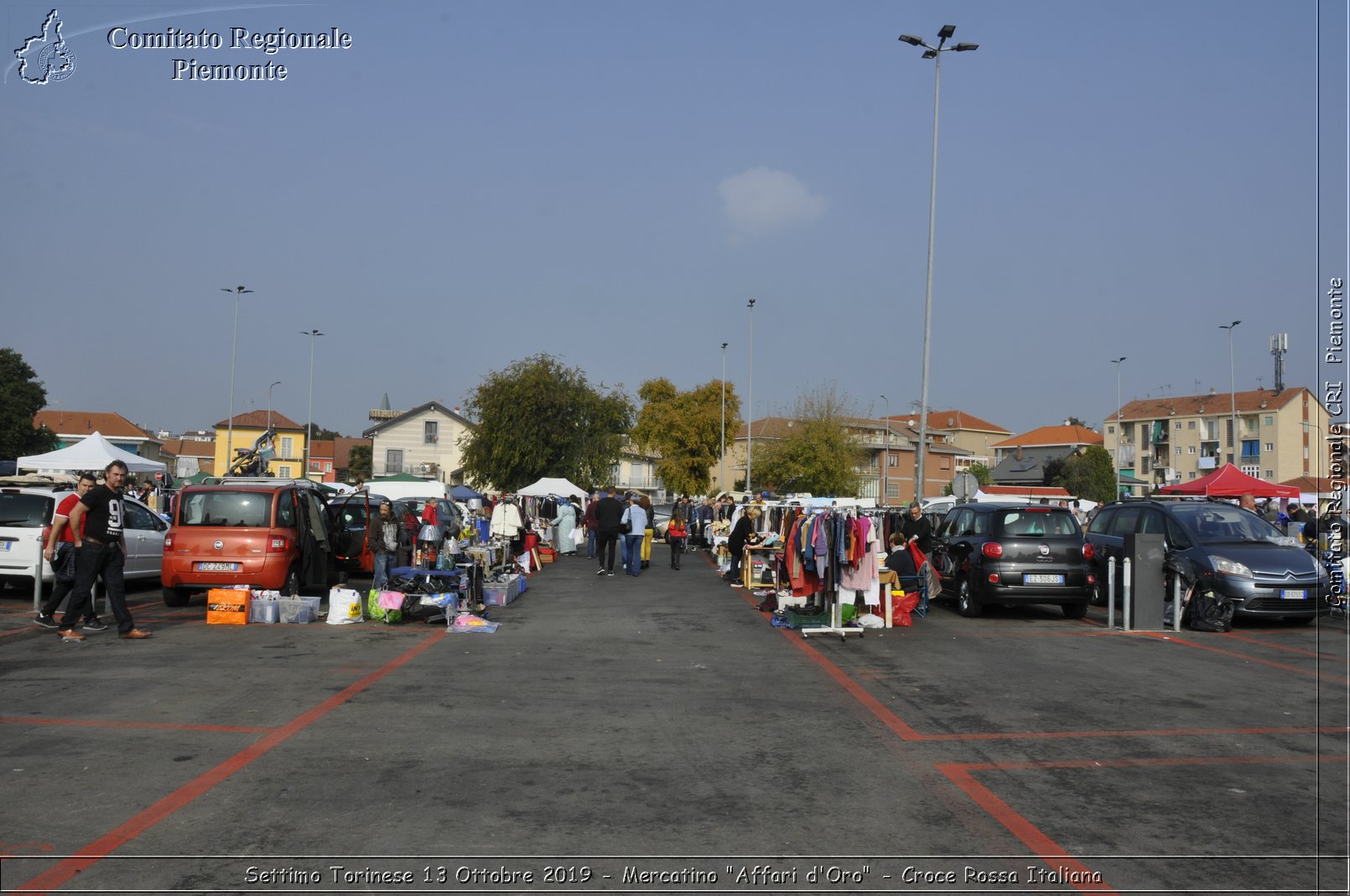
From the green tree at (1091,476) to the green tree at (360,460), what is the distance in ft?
205

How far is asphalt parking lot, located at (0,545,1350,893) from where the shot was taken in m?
4.69

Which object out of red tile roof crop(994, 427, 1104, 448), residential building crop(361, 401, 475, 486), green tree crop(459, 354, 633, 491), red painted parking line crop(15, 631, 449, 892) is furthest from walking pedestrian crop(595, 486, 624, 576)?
red tile roof crop(994, 427, 1104, 448)

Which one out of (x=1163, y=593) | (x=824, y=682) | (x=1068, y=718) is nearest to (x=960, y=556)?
(x=1163, y=593)

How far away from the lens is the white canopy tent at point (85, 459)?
82.8 feet

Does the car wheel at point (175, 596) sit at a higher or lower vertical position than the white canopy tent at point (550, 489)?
lower

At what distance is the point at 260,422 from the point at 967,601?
10738 cm

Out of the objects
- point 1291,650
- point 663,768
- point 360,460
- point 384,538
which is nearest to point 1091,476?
point 360,460

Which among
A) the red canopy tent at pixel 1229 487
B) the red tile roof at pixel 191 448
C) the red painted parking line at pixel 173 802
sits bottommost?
the red painted parking line at pixel 173 802

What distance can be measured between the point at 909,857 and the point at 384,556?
12.6m

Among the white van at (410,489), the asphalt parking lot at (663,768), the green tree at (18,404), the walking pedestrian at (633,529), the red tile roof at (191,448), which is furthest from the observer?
the red tile roof at (191,448)

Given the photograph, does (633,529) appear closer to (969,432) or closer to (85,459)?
(85,459)

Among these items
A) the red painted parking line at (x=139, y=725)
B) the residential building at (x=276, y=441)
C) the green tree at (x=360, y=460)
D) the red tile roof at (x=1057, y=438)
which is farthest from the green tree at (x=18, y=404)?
the red tile roof at (x=1057, y=438)

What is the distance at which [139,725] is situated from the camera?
747 cm

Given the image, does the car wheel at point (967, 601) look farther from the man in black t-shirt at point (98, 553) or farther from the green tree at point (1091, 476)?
the green tree at point (1091, 476)
